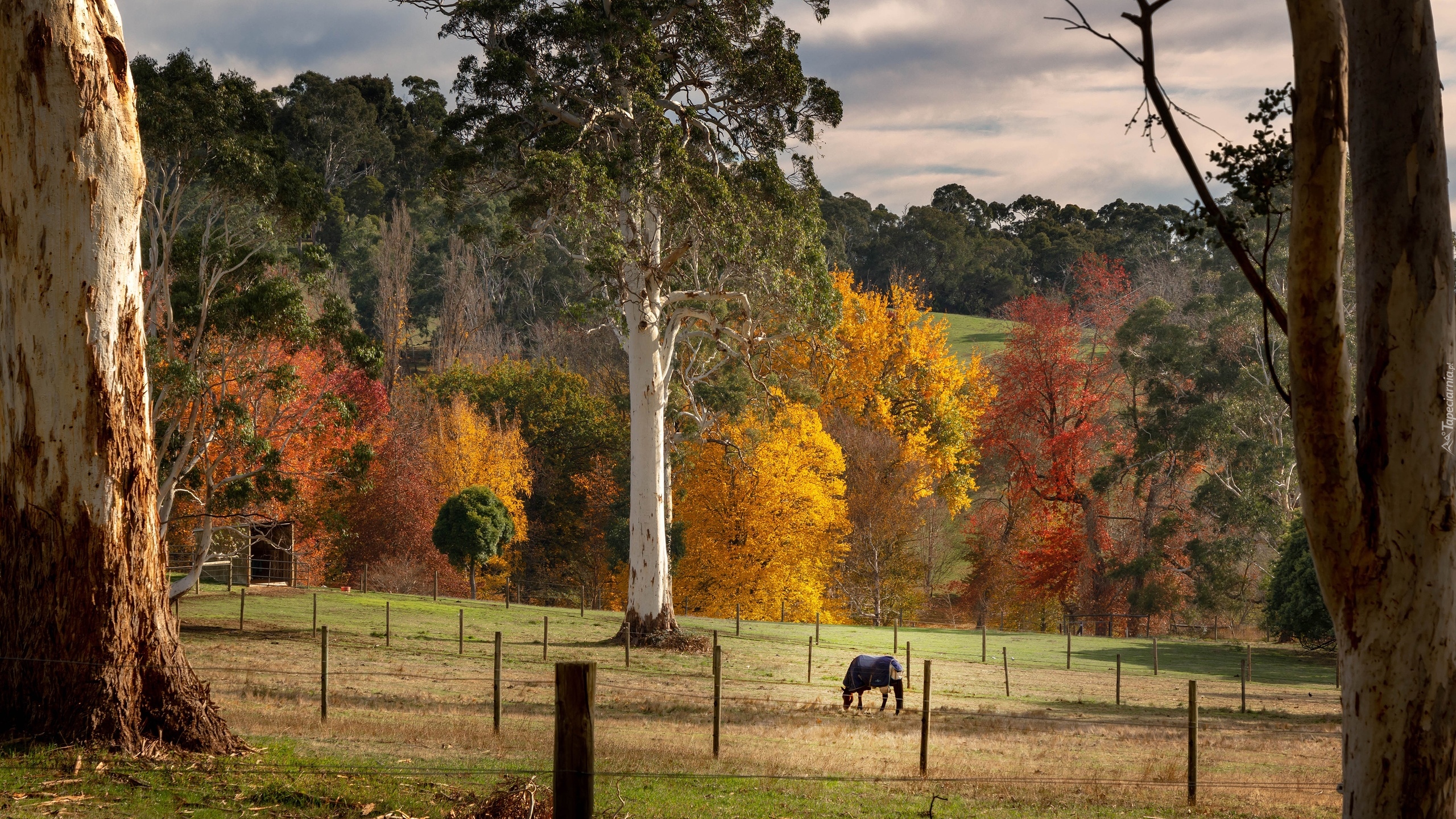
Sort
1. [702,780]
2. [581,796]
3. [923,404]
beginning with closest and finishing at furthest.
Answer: [581,796]
[702,780]
[923,404]

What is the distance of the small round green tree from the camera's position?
44031mm

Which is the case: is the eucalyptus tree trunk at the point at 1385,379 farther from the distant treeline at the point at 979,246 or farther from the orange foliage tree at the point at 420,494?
the distant treeline at the point at 979,246

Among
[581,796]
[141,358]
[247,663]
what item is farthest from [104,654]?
[247,663]

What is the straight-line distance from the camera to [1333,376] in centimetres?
608

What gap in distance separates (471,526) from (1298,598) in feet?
93.2

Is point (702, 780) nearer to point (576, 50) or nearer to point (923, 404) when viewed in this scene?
point (576, 50)

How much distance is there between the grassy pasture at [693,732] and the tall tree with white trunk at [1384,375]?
3861 mm

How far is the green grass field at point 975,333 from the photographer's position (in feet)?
298

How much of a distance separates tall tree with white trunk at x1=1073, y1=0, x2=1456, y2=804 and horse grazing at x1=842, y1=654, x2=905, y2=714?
47.8 ft

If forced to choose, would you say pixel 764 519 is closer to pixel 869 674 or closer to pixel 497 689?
pixel 869 674

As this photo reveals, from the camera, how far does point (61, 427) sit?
30.1ft

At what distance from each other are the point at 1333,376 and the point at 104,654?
8.94 metres

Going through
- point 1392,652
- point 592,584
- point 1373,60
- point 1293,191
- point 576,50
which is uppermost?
point 576,50

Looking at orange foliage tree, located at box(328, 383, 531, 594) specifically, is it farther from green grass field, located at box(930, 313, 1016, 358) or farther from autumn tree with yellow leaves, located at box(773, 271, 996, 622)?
green grass field, located at box(930, 313, 1016, 358)
